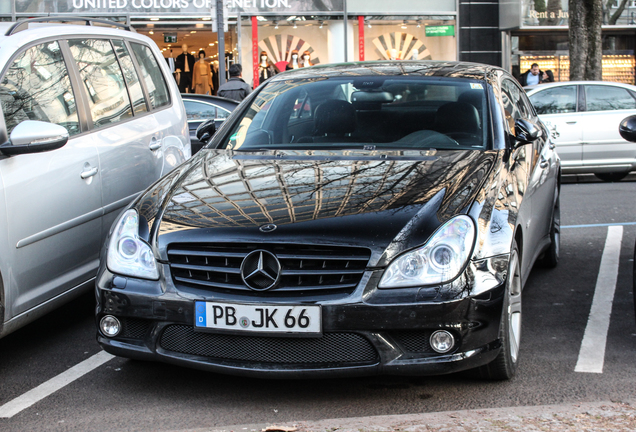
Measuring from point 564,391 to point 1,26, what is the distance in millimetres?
3653

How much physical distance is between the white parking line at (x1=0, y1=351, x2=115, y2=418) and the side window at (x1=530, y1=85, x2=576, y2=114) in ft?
30.6

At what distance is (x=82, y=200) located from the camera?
4.74m

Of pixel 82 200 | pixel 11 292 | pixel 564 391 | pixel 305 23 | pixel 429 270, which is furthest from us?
pixel 305 23

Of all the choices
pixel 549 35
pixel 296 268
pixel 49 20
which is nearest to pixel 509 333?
pixel 296 268

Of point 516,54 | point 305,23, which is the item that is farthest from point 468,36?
point 305,23

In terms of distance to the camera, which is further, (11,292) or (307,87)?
(307,87)

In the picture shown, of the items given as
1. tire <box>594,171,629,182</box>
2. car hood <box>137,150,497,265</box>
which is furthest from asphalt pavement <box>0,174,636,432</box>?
tire <box>594,171,629,182</box>

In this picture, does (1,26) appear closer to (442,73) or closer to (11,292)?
(11,292)

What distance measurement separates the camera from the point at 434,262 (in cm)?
346

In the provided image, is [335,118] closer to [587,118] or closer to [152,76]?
[152,76]

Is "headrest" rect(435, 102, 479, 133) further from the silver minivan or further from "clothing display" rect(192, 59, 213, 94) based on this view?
"clothing display" rect(192, 59, 213, 94)

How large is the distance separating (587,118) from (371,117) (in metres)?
8.23

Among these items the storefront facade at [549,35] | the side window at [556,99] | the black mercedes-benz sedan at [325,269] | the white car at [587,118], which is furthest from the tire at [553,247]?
the storefront facade at [549,35]

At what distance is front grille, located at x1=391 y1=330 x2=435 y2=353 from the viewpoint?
346 centimetres
